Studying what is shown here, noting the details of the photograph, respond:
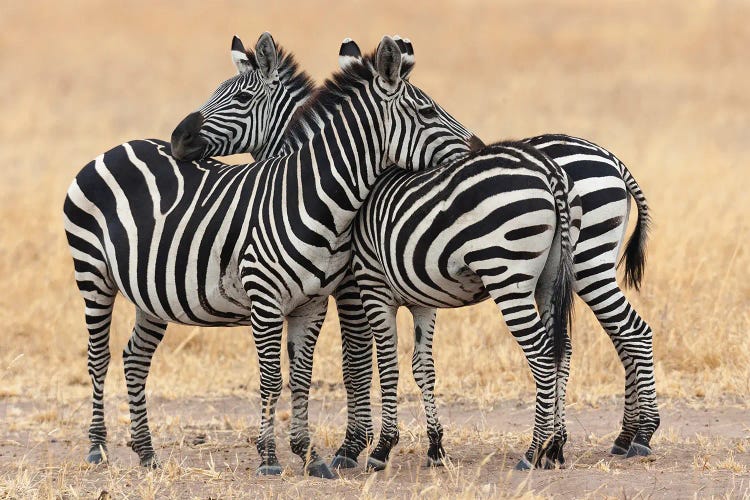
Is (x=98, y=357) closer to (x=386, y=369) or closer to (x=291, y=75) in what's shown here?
(x=386, y=369)

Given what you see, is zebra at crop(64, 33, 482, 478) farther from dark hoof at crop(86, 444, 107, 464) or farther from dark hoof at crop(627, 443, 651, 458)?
dark hoof at crop(627, 443, 651, 458)

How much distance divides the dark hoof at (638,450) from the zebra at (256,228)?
6.73 ft

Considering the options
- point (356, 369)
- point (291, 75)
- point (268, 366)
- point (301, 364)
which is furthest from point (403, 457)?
point (291, 75)

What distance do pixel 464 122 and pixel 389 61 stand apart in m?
14.7

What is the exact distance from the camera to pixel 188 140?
23.0 feet

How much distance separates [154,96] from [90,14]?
8563 millimetres

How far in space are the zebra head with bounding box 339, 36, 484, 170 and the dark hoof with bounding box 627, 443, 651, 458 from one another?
7.52ft

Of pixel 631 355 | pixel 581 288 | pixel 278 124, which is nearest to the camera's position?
pixel 581 288

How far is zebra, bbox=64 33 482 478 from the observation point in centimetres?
633

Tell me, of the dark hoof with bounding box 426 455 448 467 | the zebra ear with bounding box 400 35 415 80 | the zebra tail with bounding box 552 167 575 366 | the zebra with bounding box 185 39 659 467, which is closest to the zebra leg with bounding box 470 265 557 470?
the zebra tail with bounding box 552 167 575 366

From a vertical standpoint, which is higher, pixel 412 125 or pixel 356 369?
pixel 412 125

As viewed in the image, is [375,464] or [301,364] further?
[301,364]

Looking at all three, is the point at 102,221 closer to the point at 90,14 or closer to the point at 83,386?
the point at 83,386

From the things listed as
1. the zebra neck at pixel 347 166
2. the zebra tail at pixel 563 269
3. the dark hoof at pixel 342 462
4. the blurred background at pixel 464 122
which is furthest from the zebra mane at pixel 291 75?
the blurred background at pixel 464 122
